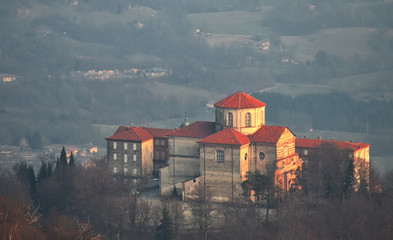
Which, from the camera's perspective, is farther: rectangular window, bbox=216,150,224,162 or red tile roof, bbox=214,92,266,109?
red tile roof, bbox=214,92,266,109

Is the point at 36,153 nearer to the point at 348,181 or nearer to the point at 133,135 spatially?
the point at 133,135

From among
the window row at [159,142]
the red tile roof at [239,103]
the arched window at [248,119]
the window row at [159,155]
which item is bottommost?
the window row at [159,155]

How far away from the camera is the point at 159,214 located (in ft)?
276

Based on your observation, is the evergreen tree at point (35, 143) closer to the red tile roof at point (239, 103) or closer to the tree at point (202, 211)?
the red tile roof at point (239, 103)

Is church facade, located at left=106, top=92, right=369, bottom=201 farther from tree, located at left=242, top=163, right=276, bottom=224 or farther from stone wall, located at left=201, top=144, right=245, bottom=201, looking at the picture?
tree, located at left=242, top=163, right=276, bottom=224

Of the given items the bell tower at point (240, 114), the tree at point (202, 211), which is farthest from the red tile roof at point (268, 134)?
the tree at point (202, 211)

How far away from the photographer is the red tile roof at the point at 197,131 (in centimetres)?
9075

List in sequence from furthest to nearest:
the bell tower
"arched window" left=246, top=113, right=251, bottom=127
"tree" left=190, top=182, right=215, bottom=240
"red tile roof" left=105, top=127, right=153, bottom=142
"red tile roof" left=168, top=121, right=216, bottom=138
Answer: "red tile roof" left=105, top=127, right=153, bottom=142, "red tile roof" left=168, top=121, right=216, bottom=138, "arched window" left=246, top=113, right=251, bottom=127, the bell tower, "tree" left=190, top=182, right=215, bottom=240

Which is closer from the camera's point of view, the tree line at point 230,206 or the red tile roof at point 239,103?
the tree line at point 230,206

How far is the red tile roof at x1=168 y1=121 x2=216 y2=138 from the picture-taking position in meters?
90.8

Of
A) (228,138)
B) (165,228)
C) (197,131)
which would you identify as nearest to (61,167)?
(197,131)

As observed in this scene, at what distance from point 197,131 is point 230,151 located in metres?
6.56

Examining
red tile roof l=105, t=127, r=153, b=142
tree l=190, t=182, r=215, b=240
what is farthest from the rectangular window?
red tile roof l=105, t=127, r=153, b=142

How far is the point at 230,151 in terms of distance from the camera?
282ft
